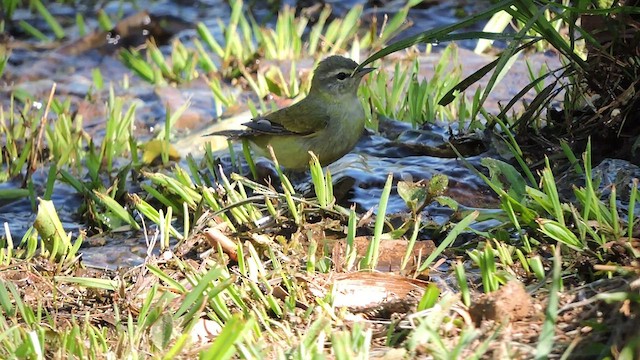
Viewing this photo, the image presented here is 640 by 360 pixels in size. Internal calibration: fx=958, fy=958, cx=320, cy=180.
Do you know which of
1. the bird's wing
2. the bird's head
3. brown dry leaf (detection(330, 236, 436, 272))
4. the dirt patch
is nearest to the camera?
the dirt patch

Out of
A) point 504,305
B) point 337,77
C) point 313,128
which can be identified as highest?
point 337,77

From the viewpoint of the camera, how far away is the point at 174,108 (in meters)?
7.18

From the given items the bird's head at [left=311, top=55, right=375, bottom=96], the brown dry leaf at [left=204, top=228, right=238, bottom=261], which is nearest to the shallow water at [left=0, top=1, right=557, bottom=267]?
the bird's head at [left=311, top=55, right=375, bottom=96]

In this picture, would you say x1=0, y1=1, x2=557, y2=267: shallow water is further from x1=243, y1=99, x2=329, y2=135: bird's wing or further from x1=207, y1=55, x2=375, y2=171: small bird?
x1=243, y1=99, x2=329, y2=135: bird's wing

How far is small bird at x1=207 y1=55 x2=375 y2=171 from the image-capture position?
213 inches

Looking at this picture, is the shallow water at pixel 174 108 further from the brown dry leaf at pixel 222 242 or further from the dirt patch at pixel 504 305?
the dirt patch at pixel 504 305

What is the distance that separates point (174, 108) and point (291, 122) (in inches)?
71.6

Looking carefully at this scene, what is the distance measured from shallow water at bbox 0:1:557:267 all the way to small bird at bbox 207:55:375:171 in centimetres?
13

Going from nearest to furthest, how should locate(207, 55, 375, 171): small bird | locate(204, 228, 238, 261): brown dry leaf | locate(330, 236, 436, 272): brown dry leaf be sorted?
locate(330, 236, 436, 272): brown dry leaf, locate(204, 228, 238, 261): brown dry leaf, locate(207, 55, 375, 171): small bird

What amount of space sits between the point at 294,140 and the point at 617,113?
2016 millimetres

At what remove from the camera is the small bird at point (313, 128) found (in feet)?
17.7

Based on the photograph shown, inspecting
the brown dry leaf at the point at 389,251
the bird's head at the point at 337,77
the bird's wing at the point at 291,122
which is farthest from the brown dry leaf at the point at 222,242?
the bird's head at the point at 337,77

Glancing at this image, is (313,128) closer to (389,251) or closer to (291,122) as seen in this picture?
(291,122)

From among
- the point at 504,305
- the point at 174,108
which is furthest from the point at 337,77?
the point at 504,305
